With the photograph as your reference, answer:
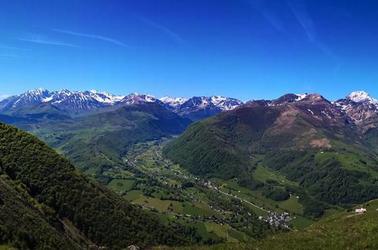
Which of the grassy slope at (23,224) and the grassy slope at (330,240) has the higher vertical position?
the grassy slope at (330,240)

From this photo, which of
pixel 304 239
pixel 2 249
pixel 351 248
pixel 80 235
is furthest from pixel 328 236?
pixel 80 235

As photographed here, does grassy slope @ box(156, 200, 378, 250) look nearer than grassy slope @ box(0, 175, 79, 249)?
Yes

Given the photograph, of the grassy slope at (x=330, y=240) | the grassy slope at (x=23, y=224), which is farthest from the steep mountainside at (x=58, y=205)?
the grassy slope at (x=330, y=240)

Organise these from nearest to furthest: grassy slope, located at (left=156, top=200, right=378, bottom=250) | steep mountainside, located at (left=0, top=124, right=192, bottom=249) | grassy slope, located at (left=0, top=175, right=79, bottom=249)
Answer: grassy slope, located at (left=156, top=200, right=378, bottom=250) < grassy slope, located at (left=0, top=175, right=79, bottom=249) < steep mountainside, located at (left=0, top=124, right=192, bottom=249)

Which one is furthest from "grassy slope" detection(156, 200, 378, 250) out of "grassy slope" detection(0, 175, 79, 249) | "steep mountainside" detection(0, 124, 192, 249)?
"steep mountainside" detection(0, 124, 192, 249)

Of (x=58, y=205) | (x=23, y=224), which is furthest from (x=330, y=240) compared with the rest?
(x=58, y=205)

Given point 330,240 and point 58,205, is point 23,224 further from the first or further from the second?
point 330,240

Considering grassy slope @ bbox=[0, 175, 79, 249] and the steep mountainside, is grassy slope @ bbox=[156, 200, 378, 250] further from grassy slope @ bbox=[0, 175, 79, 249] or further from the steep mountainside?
the steep mountainside

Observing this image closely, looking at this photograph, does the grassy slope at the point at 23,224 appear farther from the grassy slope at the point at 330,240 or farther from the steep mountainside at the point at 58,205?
the grassy slope at the point at 330,240
